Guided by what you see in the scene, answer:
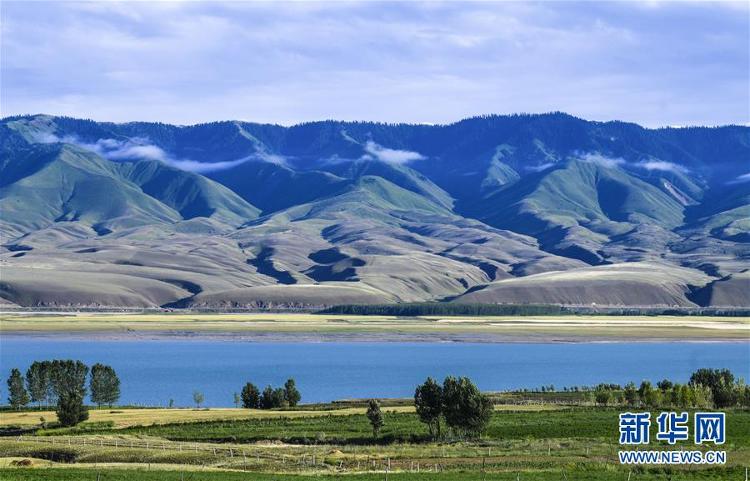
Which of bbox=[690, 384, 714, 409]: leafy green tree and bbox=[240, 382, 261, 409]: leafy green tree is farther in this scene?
bbox=[240, 382, 261, 409]: leafy green tree

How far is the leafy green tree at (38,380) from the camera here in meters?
123

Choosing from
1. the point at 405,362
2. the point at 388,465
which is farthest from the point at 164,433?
the point at 405,362

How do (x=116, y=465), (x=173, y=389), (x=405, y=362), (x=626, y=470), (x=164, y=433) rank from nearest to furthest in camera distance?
(x=626, y=470) < (x=116, y=465) < (x=164, y=433) < (x=173, y=389) < (x=405, y=362)

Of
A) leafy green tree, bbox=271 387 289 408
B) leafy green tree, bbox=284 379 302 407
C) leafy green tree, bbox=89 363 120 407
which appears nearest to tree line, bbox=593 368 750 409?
leafy green tree, bbox=284 379 302 407

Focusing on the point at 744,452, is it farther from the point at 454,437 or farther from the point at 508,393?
the point at 508,393

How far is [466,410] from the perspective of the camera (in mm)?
86938

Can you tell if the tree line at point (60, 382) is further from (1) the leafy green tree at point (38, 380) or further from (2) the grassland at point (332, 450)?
(2) the grassland at point (332, 450)

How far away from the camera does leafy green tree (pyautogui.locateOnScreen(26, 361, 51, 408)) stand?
123m

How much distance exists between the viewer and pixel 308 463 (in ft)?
226

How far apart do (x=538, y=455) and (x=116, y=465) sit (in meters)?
25.2

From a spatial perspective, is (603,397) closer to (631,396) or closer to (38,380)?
(631,396)

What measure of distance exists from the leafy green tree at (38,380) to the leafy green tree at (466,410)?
53.1 m

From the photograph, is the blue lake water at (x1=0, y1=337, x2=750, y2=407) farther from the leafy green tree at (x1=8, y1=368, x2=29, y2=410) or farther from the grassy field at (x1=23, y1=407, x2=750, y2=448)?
the grassy field at (x1=23, y1=407, x2=750, y2=448)

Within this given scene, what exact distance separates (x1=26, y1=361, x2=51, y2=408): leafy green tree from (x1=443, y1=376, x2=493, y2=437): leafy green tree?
53.1 metres
